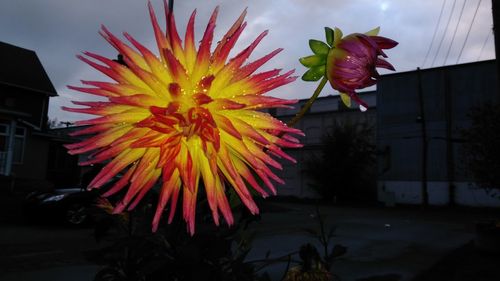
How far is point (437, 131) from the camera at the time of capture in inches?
1336

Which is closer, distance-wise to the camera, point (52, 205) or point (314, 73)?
point (314, 73)

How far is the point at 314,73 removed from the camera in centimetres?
92

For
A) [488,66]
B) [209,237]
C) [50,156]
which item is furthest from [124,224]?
[488,66]

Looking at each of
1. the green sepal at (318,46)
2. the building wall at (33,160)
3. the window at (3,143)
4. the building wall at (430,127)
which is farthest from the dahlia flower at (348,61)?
the building wall at (430,127)

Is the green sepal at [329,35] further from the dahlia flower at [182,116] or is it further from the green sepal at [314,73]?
the dahlia flower at [182,116]

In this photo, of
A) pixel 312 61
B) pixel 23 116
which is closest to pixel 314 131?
pixel 23 116

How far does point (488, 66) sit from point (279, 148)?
36127mm

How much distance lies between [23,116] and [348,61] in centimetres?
2482

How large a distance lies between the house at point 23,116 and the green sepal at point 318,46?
21.9 metres

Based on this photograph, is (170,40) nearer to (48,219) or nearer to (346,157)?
(48,219)

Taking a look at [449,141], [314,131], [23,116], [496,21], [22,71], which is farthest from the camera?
[314,131]

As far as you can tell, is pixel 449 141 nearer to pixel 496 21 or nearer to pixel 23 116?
pixel 496 21

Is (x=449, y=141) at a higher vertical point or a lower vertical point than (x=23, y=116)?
higher

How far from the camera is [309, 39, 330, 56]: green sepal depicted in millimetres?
913
